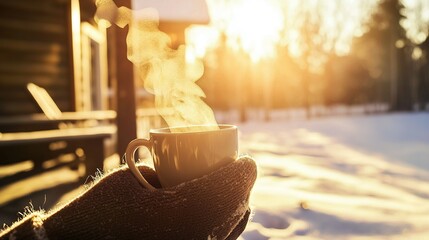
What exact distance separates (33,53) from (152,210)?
19.4ft

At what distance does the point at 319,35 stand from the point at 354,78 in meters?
5.11

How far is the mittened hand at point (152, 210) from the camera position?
1067mm

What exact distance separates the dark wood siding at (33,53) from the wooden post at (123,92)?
308 cm

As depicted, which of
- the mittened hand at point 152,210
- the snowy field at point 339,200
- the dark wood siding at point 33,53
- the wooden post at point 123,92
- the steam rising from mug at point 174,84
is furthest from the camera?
the dark wood siding at point 33,53

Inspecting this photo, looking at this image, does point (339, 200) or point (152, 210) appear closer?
point (152, 210)

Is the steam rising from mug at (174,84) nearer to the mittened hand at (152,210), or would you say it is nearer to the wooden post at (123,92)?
the mittened hand at (152,210)

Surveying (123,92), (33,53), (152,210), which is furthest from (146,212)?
(33,53)

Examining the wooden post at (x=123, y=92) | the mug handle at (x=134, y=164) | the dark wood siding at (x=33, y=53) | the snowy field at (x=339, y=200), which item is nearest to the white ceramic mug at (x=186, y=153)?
the mug handle at (x=134, y=164)

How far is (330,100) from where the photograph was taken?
97.4 ft

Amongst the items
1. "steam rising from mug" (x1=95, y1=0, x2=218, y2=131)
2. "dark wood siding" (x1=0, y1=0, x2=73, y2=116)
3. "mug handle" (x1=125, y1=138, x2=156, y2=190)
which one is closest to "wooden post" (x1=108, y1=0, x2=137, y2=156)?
"steam rising from mug" (x1=95, y1=0, x2=218, y2=131)

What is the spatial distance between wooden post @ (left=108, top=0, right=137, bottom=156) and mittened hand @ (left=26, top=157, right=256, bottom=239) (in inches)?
73.6

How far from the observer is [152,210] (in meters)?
1.06

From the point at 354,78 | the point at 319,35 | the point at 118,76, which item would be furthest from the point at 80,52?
the point at 354,78

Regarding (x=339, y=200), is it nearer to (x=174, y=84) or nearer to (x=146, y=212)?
(x=174, y=84)
